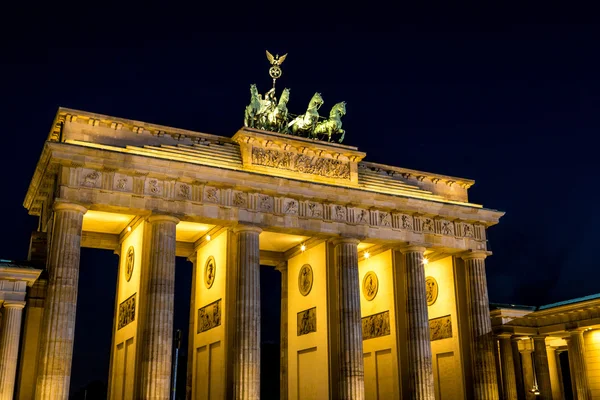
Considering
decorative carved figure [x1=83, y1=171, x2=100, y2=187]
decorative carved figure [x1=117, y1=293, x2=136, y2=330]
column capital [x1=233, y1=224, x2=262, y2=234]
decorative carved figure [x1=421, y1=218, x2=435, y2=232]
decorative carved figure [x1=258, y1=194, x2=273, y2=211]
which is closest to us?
decorative carved figure [x1=83, y1=171, x2=100, y2=187]

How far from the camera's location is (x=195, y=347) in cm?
3969

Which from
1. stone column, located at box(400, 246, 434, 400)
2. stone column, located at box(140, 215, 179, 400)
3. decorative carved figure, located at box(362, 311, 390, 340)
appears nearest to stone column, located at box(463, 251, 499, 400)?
stone column, located at box(400, 246, 434, 400)

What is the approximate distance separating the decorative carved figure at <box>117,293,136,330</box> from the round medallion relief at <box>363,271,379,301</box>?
616 inches

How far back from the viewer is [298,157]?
128ft

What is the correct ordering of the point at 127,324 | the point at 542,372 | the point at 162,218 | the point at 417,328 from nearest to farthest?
the point at 162,218, the point at 127,324, the point at 417,328, the point at 542,372

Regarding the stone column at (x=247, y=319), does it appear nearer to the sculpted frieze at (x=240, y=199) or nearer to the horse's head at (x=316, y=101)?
the sculpted frieze at (x=240, y=199)

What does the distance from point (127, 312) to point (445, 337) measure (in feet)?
64.4

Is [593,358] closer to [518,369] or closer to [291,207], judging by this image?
[518,369]

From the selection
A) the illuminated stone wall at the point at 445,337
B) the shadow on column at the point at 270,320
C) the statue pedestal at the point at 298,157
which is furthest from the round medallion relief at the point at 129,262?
the shadow on column at the point at 270,320

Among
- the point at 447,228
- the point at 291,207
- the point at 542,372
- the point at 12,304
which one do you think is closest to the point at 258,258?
the point at 291,207

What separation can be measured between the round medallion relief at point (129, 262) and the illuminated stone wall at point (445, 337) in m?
19.5

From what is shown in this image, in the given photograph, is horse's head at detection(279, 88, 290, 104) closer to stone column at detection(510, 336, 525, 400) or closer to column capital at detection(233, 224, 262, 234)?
column capital at detection(233, 224, 262, 234)

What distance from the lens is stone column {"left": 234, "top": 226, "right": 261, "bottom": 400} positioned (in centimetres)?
3312

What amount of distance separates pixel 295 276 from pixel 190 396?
9.72 metres
